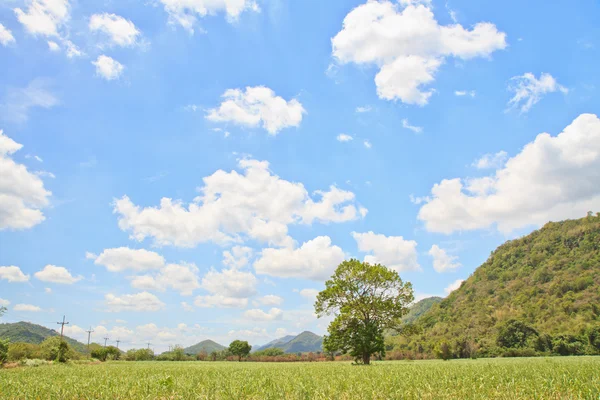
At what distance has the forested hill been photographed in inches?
3760

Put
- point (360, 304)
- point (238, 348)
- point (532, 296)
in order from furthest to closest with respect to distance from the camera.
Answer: point (238, 348) < point (532, 296) < point (360, 304)

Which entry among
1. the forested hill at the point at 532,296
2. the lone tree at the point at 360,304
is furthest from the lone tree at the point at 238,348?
the lone tree at the point at 360,304

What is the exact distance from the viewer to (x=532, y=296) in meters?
130

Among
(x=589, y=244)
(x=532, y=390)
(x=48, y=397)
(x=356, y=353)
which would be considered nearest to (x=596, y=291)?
(x=589, y=244)

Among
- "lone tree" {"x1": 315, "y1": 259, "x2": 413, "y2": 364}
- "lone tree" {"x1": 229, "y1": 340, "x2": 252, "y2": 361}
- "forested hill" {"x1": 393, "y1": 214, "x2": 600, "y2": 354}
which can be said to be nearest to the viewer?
"lone tree" {"x1": 315, "y1": 259, "x2": 413, "y2": 364}

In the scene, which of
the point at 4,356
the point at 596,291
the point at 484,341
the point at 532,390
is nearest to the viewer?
the point at 532,390

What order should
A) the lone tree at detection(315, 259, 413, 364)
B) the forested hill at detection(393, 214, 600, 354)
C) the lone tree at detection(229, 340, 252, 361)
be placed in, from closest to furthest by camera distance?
the lone tree at detection(315, 259, 413, 364) → the forested hill at detection(393, 214, 600, 354) → the lone tree at detection(229, 340, 252, 361)

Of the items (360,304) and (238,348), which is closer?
(360,304)

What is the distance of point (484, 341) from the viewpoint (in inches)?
3659

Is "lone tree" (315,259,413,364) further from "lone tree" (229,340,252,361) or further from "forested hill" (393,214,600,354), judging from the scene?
"lone tree" (229,340,252,361)

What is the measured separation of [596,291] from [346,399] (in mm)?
142326

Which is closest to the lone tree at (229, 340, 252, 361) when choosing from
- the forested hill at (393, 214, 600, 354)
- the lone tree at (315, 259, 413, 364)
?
the forested hill at (393, 214, 600, 354)

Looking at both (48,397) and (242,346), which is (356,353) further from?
(242,346)

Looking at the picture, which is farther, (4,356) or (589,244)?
(589,244)
